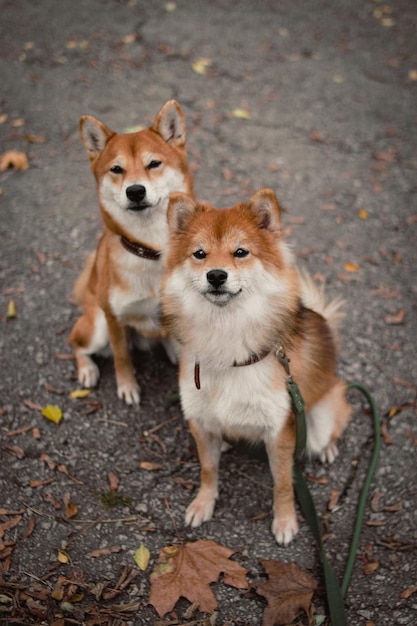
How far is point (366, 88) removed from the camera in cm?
627

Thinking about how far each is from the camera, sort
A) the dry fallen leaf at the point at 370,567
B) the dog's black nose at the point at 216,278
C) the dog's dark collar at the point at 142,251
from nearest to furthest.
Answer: the dog's black nose at the point at 216,278
the dry fallen leaf at the point at 370,567
the dog's dark collar at the point at 142,251

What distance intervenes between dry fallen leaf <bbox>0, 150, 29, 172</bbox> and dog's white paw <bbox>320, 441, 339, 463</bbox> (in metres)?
3.82

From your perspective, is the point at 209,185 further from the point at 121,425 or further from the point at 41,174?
A: the point at 121,425

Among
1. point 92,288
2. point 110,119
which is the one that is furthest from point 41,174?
point 92,288

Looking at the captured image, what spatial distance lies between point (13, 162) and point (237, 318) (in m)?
3.69

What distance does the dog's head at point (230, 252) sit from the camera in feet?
7.68

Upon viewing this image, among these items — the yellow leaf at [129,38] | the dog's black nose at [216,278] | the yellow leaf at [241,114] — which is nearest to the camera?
the dog's black nose at [216,278]

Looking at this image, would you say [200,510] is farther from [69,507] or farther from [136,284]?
[136,284]

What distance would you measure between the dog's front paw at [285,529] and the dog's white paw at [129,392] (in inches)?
44.7

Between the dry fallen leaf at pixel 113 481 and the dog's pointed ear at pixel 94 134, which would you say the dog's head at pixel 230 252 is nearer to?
the dog's pointed ear at pixel 94 134

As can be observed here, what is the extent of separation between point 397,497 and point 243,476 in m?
0.83

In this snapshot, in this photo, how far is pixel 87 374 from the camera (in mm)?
3578

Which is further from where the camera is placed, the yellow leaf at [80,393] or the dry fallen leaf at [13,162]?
the dry fallen leaf at [13,162]

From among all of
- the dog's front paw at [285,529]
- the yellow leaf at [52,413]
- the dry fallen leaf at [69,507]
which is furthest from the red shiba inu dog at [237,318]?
the yellow leaf at [52,413]
